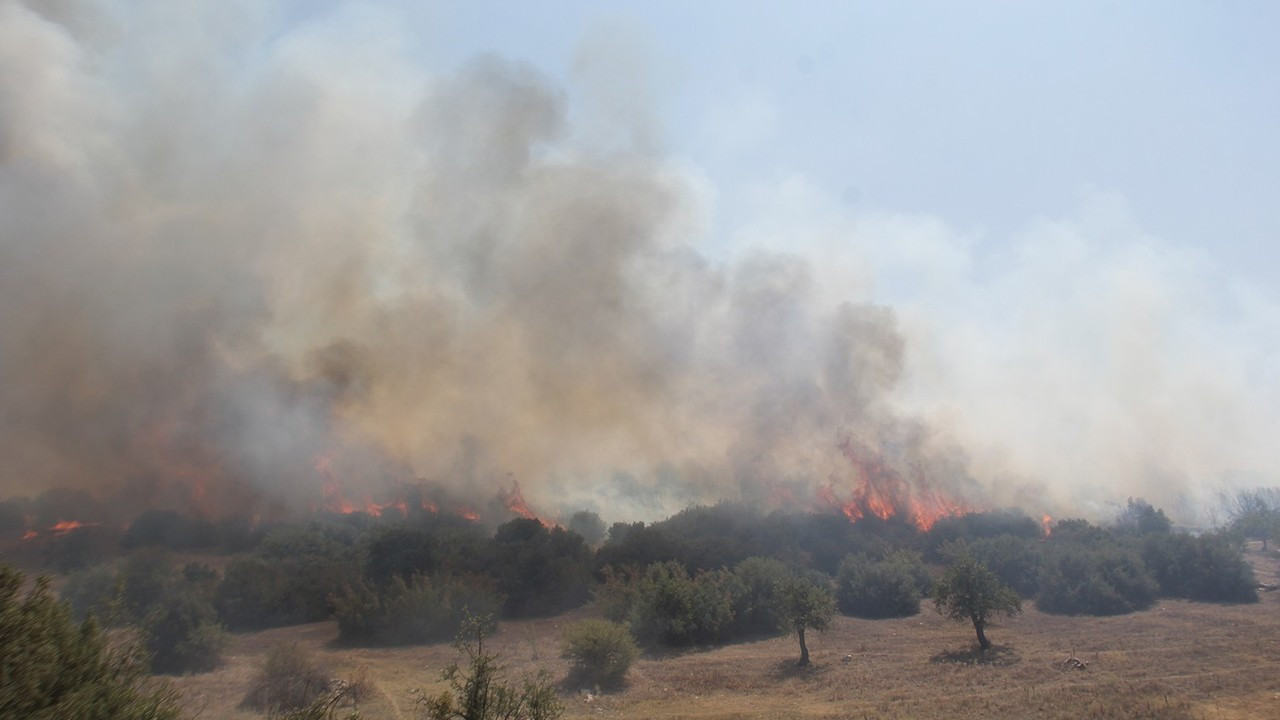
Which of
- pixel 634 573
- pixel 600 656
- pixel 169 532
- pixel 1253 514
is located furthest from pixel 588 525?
pixel 1253 514

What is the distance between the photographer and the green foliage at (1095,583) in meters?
39.2

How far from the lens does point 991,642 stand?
31.9 m

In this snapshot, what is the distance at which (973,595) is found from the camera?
32.4 metres

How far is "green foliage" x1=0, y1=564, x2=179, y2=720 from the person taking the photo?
9195mm

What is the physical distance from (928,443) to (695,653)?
4061 centimetres

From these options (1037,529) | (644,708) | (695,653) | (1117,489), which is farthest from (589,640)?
(1117,489)

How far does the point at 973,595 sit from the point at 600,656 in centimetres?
1917

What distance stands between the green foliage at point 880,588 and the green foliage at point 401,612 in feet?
74.6

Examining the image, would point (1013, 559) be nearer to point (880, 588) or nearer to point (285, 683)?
point (880, 588)

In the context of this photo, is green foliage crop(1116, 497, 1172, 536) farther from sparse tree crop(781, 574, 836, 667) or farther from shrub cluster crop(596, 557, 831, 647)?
sparse tree crop(781, 574, 836, 667)

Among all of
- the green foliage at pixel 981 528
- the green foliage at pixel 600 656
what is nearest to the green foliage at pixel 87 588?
the green foliage at pixel 600 656

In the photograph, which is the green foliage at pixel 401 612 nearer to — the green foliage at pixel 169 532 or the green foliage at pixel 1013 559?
the green foliage at pixel 169 532

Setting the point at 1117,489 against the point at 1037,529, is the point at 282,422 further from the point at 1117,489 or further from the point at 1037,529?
the point at 1117,489

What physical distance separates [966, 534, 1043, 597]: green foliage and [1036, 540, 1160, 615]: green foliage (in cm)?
91
